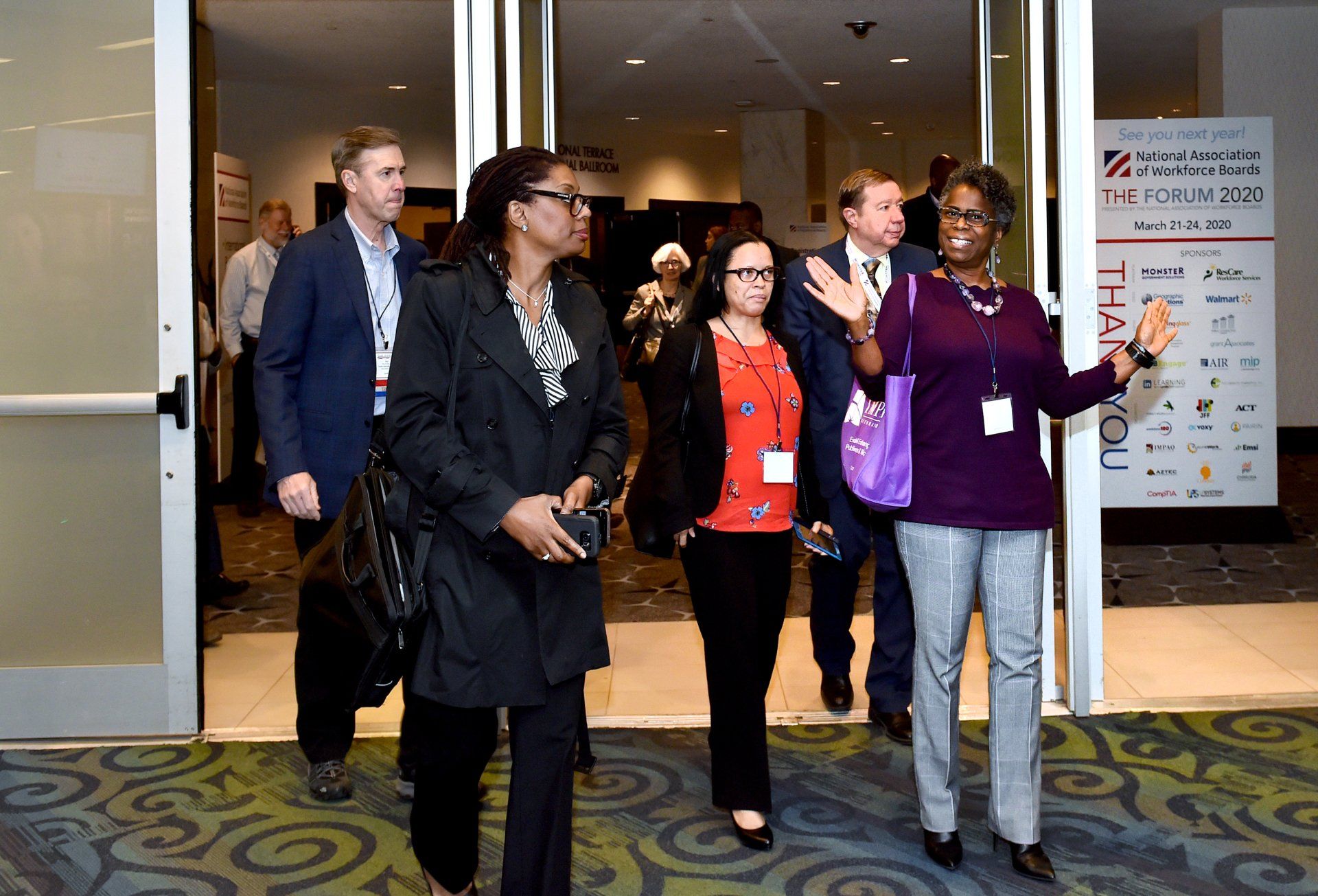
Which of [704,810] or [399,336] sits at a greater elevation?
[399,336]

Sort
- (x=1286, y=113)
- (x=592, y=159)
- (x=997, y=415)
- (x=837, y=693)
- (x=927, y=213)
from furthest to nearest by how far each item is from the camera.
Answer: (x=592, y=159)
(x=1286, y=113)
(x=927, y=213)
(x=837, y=693)
(x=997, y=415)

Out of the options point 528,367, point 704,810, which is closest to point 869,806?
point 704,810

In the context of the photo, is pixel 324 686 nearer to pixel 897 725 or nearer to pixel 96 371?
pixel 96 371

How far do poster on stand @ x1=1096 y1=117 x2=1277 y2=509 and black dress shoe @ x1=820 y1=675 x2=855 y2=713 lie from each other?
10.2 ft

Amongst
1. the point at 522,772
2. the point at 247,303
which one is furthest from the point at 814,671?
the point at 247,303

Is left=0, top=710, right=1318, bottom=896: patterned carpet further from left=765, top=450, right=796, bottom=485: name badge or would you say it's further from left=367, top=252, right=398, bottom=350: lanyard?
left=367, top=252, right=398, bottom=350: lanyard

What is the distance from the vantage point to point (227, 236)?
30.9ft

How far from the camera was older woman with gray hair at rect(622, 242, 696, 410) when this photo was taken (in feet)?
15.7

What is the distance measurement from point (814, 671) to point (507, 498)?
2.67 m

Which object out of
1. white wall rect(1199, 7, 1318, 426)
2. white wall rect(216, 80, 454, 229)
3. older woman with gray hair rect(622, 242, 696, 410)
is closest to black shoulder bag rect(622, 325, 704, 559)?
older woman with gray hair rect(622, 242, 696, 410)

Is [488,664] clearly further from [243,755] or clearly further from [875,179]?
[875,179]

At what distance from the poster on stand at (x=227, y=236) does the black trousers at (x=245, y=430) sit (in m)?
0.11

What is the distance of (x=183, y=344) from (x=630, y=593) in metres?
2.81

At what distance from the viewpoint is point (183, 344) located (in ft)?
12.7
